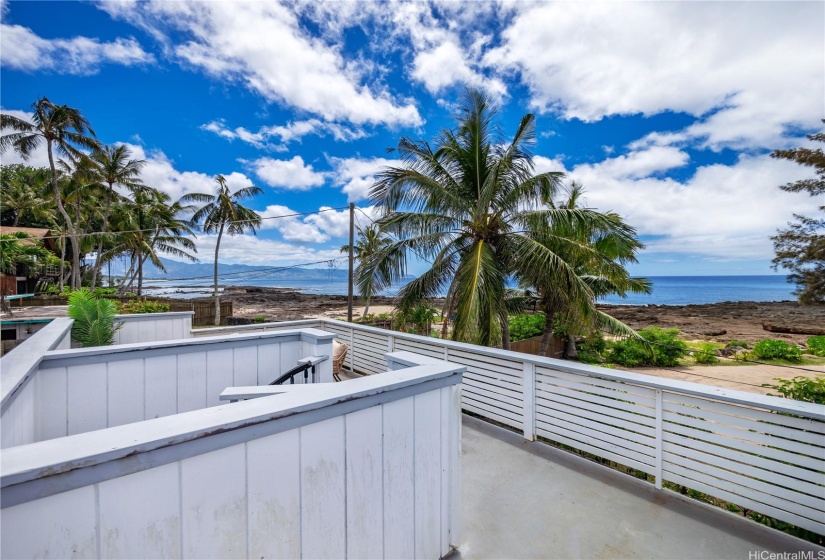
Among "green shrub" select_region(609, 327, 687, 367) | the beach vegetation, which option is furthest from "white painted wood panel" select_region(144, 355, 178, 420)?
the beach vegetation

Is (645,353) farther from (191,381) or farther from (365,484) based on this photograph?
(191,381)

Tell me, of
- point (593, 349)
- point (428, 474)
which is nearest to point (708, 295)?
point (593, 349)

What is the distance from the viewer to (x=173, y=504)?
1.01 m

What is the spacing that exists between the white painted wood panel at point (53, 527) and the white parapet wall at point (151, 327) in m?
5.06

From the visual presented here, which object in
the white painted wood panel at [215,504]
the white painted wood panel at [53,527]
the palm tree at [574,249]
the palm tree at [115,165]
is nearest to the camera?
the white painted wood panel at [53,527]

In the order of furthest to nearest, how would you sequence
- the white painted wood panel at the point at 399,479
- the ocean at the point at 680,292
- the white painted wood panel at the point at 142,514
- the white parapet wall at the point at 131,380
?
the ocean at the point at 680,292, the white parapet wall at the point at 131,380, the white painted wood panel at the point at 399,479, the white painted wood panel at the point at 142,514

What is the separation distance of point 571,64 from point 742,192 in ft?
41.1

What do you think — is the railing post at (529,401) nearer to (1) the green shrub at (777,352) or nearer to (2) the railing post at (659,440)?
(2) the railing post at (659,440)

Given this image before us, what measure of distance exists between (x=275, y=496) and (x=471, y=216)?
18.7 ft

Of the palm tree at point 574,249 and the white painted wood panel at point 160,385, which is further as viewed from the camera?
the palm tree at point 574,249

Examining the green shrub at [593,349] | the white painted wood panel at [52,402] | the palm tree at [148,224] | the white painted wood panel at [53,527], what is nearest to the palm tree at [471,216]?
the white painted wood panel at [52,402]

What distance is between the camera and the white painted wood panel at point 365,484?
143 cm

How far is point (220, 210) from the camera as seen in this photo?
1866cm

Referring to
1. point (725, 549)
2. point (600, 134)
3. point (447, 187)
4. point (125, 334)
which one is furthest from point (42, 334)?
point (600, 134)
